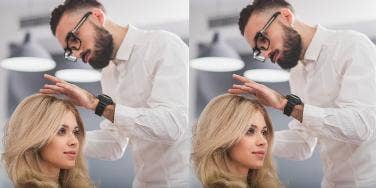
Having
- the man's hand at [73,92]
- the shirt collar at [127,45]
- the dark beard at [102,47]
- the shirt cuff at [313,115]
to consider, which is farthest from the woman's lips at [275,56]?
the man's hand at [73,92]

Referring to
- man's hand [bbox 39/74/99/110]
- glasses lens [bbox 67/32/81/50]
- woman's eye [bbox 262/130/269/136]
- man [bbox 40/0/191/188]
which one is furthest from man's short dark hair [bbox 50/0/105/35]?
woman's eye [bbox 262/130/269/136]

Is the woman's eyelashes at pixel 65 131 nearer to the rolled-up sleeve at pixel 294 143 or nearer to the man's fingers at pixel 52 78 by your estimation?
the man's fingers at pixel 52 78

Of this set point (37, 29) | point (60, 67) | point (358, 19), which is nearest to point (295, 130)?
point (358, 19)

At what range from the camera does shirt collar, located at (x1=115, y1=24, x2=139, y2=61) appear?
331cm

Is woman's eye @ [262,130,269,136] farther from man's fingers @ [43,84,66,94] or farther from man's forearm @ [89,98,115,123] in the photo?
man's fingers @ [43,84,66,94]

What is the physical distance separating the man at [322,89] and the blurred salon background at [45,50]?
547 mm

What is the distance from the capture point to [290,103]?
127 inches

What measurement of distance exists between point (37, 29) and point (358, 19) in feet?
6.14

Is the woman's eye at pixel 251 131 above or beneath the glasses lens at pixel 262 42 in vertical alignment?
beneath

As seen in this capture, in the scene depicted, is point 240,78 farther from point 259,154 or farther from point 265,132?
point 259,154

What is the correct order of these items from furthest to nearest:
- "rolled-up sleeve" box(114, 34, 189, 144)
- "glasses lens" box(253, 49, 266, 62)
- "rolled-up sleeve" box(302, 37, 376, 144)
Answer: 1. "glasses lens" box(253, 49, 266, 62)
2. "rolled-up sleeve" box(114, 34, 189, 144)
3. "rolled-up sleeve" box(302, 37, 376, 144)

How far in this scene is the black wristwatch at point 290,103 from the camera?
322 cm

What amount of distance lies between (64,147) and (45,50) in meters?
0.59

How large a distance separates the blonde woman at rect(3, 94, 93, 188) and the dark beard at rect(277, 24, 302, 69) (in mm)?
1249
